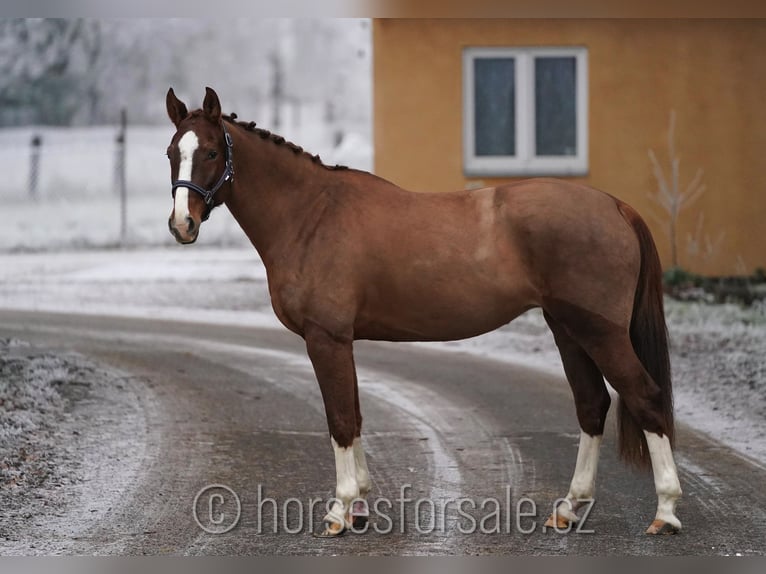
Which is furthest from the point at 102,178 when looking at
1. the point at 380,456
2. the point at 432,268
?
the point at 432,268

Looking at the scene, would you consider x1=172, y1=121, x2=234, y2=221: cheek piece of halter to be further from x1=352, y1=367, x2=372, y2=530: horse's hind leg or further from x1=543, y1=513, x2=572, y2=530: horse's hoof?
x1=543, y1=513, x2=572, y2=530: horse's hoof

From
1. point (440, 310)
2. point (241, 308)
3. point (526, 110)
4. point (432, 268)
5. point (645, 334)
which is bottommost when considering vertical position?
point (241, 308)

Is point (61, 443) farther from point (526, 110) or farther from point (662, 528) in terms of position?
point (526, 110)

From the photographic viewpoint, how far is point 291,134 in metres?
10.1

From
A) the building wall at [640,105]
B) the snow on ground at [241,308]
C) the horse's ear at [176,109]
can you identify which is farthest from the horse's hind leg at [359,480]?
the building wall at [640,105]

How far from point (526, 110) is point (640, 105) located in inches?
33.4

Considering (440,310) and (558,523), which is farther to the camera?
(558,523)

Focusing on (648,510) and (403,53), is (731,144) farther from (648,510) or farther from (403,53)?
(648,510)

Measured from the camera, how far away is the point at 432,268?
154 inches

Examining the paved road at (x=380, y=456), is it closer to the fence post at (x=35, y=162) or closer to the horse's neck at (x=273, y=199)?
the horse's neck at (x=273, y=199)

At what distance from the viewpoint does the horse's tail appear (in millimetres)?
3984

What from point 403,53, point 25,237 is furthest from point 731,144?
point 25,237

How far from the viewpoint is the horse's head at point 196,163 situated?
369 cm

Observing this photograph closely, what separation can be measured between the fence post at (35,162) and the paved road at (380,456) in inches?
108
